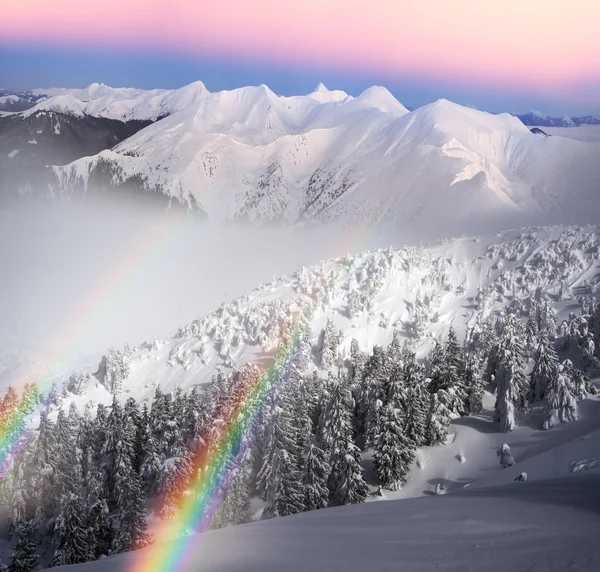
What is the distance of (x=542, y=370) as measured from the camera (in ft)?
A: 147

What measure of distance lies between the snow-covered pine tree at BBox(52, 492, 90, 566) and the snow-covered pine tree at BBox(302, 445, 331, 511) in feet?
53.5

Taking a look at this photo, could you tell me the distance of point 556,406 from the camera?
38.7 m

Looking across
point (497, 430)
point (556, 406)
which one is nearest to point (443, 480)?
→ point (497, 430)

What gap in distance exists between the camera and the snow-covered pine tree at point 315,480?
33.8 metres

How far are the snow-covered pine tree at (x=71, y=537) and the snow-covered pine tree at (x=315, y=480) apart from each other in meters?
16.3

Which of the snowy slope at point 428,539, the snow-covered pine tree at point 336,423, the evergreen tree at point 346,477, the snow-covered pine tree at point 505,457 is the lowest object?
the evergreen tree at point 346,477

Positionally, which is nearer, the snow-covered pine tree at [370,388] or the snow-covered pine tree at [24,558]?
the snow-covered pine tree at [24,558]

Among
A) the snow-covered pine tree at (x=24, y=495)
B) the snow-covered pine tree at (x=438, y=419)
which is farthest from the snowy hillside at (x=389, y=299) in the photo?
the snow-covered pine tree at (x=438, y=419)

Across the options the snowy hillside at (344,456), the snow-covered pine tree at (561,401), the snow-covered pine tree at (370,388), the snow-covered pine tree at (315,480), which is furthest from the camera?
the snow-covered pine tree at (370,388)

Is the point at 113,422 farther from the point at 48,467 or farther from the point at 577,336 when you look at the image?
the point at 577,336

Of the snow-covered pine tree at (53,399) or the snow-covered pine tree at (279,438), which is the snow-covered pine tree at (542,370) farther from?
the snow-covered pine tree at (53,399)

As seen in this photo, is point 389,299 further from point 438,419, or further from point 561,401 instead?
point 561,401

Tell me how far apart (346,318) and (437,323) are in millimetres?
19750

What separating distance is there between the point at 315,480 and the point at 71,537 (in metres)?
18.0
